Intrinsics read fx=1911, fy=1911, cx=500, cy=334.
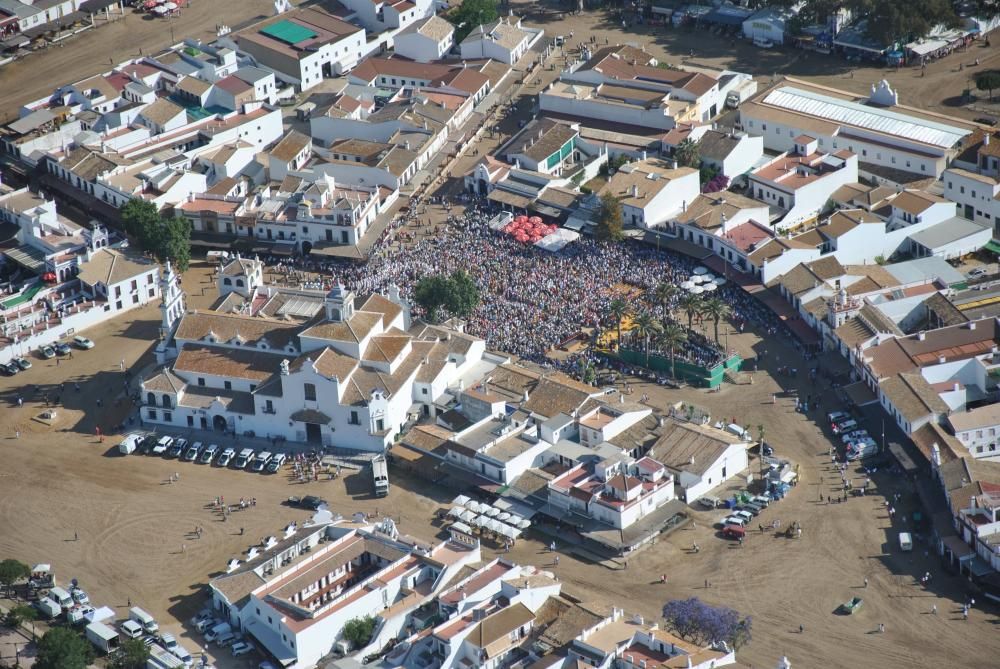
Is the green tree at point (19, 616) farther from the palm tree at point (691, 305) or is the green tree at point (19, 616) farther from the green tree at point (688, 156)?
the green tree at point (688, 156)

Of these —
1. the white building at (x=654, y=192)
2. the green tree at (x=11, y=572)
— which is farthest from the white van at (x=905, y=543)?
the green tree at (x=11, y=572)

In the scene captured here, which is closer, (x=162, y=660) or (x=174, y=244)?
(x=162, y=660)

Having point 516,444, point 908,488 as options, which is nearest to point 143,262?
point 516,444

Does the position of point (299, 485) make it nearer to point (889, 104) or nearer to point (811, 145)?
point (811, 145)

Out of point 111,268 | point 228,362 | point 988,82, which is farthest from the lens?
point 988,82

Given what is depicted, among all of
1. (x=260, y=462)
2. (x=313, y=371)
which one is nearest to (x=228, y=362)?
(x=313, y=371)

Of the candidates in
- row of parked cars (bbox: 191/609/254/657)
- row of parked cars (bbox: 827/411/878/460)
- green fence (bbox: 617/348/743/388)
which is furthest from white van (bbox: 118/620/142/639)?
row of parked cars (bbox: 827/411/878/460)

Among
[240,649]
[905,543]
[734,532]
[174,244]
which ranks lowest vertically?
[240,649]

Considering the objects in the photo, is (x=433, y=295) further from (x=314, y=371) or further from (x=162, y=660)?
(x=162, y=660)
